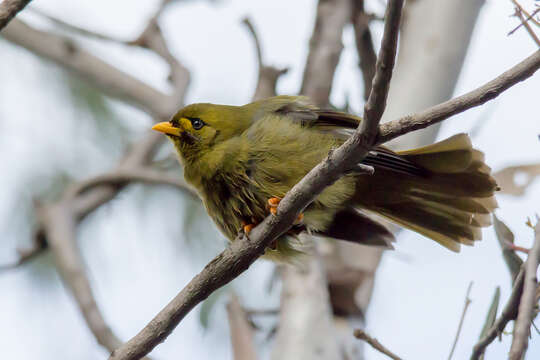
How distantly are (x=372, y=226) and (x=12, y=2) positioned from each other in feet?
→ 7.44

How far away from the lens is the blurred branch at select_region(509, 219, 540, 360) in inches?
82.7

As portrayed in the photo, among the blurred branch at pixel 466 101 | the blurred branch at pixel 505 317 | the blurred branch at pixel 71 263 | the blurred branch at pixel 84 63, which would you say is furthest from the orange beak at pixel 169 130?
the blurred branch at pixel 84 63

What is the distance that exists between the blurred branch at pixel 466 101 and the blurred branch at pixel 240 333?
2903 millimetres

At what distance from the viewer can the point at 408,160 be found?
12.6 ft

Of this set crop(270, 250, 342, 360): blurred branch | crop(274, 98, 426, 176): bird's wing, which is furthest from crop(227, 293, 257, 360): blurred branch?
crop(274, 98, 426, 176): bird's wing

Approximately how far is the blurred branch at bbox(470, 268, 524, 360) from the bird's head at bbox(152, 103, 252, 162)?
1.78 meters

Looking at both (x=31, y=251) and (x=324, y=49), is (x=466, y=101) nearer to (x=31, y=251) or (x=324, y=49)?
(x=324, y=49)

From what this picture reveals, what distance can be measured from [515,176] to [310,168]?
144 centimetres

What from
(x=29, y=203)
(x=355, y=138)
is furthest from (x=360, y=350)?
(x=29, y=203)

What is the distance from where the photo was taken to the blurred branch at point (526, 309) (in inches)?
82.7

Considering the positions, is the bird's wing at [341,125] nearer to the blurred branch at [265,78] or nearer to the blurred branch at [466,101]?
the blurred branch at [466,101]

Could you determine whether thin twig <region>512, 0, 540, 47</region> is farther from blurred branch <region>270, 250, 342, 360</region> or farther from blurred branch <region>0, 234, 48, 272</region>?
blurred branch <region>0, 234, 48, 272</region>

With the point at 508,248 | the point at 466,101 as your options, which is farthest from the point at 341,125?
the point at 466,101

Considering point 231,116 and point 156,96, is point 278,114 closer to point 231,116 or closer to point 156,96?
point 231,116
